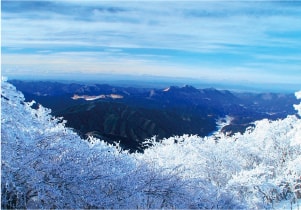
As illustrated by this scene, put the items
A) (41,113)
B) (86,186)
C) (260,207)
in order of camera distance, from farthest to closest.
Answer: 1. (260,207)
2. (41,113)
3. (86,186)

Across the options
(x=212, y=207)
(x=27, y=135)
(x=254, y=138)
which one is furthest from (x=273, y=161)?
(x=27, y=135)

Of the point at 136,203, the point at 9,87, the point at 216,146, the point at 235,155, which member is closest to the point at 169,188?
the point at 136,203

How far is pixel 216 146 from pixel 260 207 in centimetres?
1246

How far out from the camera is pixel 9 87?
13.9 meters

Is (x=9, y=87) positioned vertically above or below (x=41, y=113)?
above

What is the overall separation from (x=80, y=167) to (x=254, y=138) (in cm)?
3042

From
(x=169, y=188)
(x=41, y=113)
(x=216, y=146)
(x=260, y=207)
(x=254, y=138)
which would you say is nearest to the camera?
(x=169, y=188)

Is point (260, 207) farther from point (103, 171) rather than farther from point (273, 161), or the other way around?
point (273, 161)

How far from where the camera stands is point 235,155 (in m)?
41.1

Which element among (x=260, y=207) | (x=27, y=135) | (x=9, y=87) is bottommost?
(x=260, y=207)

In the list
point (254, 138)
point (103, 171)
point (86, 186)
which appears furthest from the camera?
point (254, 138)

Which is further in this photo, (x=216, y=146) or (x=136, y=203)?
(x=216, y=146)

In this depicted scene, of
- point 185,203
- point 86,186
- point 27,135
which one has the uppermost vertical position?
point 27,135

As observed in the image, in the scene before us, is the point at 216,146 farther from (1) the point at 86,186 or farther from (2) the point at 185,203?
(1) the point at 86,186
